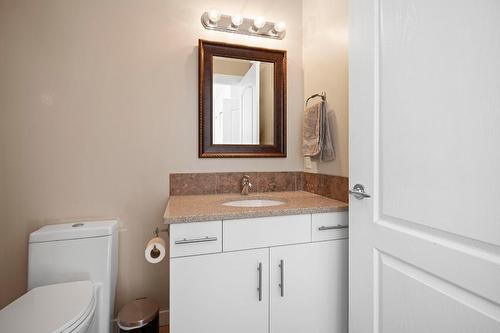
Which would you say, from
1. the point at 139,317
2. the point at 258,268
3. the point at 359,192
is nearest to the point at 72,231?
the point at 139,317

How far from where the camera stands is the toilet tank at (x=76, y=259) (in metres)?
1.33

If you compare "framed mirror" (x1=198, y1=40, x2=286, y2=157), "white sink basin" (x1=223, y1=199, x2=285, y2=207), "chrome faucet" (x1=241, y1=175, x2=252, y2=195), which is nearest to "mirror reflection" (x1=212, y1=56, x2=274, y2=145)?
"framed mirror" (x1=198, y1=40, x2=286, y2=157)

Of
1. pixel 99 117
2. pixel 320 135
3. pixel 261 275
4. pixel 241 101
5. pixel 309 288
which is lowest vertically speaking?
pixel 309 288

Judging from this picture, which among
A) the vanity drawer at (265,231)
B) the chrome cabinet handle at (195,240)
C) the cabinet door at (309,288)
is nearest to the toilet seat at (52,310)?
the chrome cabinet handle at (195,240)

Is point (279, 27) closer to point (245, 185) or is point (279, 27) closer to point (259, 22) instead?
point (259, 22)

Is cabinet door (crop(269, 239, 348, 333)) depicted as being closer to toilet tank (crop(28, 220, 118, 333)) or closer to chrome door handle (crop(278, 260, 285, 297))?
chrome door handle (crop(278, 260, 285, 297))

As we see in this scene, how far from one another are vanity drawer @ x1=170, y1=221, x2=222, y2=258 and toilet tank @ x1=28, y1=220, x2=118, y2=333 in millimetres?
583

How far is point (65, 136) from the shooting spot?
153cm

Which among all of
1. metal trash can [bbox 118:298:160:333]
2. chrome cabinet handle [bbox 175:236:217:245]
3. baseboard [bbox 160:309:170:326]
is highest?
chrome cabinet handle [bbox 175:236:217:245]

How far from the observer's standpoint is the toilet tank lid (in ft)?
4.41

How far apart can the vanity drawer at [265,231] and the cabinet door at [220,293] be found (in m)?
0.04

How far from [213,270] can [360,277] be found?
0.67 m

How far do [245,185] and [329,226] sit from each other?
0.67 meters

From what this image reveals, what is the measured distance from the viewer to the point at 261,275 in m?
1.18
